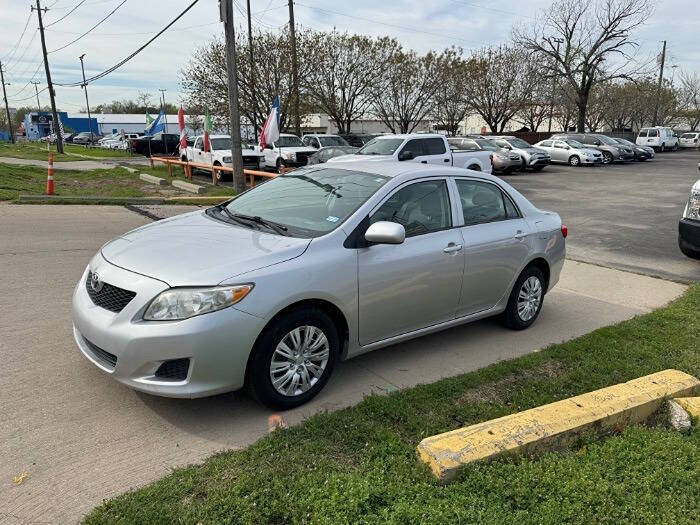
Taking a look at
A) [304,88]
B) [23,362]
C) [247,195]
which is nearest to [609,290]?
[247,195]

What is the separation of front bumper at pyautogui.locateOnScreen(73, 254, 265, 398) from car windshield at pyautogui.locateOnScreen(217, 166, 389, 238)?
96 cm

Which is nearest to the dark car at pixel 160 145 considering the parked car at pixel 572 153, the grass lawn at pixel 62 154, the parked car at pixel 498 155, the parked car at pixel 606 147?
the grass lawn at pixel 62 154

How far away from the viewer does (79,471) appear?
2.90 meters

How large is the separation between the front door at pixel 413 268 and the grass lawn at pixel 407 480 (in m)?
0.62

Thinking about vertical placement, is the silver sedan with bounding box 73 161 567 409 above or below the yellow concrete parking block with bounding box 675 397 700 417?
above

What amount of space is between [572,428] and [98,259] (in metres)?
3.35

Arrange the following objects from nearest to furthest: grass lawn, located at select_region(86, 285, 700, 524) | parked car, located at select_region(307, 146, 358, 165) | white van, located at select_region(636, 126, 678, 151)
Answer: grass lawn, located at select_region(86, 285, 700, 524) → parked car, located at select_region(307, 146, 358, 165) → white van, located at select_region(636, 126, 678, 151)

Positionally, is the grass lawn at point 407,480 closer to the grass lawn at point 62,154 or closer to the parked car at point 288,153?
the parked car at point 288,153

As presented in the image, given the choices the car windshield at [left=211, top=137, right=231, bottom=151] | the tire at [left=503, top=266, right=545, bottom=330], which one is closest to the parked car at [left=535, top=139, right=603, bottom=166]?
the car windshield at [left=211, top=137, right=231, bottom=151]

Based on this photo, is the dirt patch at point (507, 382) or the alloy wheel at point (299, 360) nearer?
the alloy wheel at point (299, 360)

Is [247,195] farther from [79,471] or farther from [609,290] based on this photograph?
[609,290]

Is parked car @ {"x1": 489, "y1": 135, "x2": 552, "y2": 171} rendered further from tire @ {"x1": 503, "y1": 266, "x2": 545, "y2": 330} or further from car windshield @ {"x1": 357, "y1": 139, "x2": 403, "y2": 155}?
tire @ {"x1": 503, "y1": 266, "x2": 545, "y2": 330}

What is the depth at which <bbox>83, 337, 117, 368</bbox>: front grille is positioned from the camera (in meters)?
3.34

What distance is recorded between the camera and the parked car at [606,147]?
32281 millimetres
